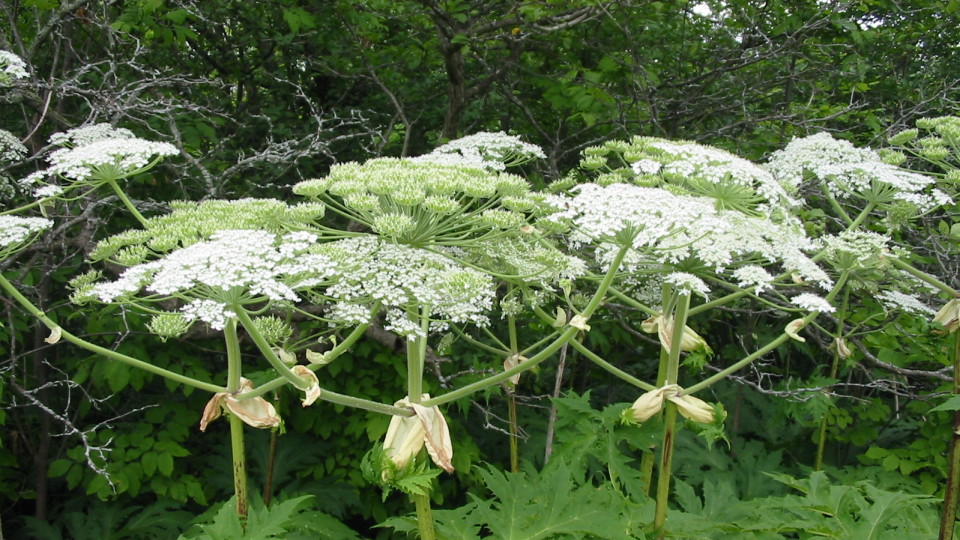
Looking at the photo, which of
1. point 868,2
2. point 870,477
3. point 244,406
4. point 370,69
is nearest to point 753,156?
point 868,2

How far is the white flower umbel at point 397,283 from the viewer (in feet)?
7.64

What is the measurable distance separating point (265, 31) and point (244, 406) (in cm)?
425

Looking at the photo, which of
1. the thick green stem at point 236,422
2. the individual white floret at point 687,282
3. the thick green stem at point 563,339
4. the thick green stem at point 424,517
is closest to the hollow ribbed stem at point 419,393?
the thick green stem at point 424,517

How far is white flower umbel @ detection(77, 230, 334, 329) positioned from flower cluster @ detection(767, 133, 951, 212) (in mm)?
2533

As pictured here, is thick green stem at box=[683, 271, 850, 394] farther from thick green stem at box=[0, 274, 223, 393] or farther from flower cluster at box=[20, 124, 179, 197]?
flower cluster at box=[20, 124, 179, 197]

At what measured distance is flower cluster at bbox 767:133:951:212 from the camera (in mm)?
3246

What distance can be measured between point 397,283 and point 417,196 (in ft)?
1.03

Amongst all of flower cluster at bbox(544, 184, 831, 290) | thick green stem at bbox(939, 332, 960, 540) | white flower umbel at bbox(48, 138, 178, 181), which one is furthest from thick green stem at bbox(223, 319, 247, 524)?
thick green stem at bbox(939, 332, 960, 540)

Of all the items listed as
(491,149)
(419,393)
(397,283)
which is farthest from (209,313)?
(491,149)

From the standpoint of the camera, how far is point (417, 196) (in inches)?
91.2

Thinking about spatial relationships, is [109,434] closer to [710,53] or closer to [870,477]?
[870,477]

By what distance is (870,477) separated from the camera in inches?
175

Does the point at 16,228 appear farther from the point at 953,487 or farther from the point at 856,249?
the point at 953,487

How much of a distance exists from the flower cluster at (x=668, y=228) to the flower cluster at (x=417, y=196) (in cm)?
25
